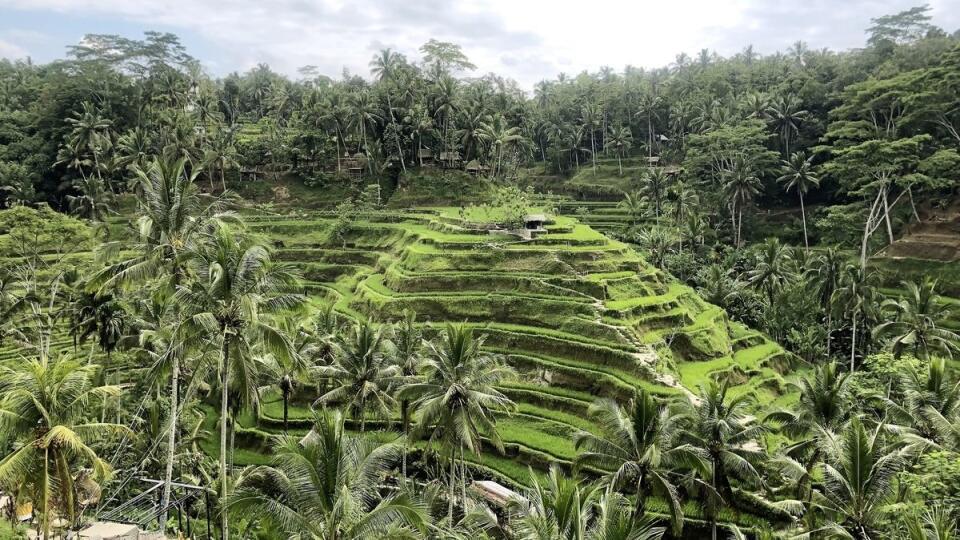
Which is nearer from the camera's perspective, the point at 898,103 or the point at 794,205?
the point at 898,103

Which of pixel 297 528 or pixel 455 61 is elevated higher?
pixel 455 61

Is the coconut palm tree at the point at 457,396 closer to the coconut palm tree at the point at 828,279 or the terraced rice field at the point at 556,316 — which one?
the terraced rice field at the point at 556,316

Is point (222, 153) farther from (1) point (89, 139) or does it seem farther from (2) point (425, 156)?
(2) point (425, 156)

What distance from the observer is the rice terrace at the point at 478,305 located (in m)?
17.3

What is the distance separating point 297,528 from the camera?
12.8 metres

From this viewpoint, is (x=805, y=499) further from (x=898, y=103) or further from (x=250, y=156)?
(x=250, y=156)

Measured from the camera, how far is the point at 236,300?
1819 centimetres

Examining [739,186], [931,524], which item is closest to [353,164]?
[739,186]

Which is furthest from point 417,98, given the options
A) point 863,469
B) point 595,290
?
point 863,469

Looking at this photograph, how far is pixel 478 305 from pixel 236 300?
85.8 ft

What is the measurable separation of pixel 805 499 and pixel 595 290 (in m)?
21.6

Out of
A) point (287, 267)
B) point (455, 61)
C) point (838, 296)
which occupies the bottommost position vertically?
point (838, 296)

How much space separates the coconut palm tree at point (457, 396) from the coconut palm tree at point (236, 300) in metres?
6.63

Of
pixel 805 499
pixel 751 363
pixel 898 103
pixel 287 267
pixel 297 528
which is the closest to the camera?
pixel 297 528
